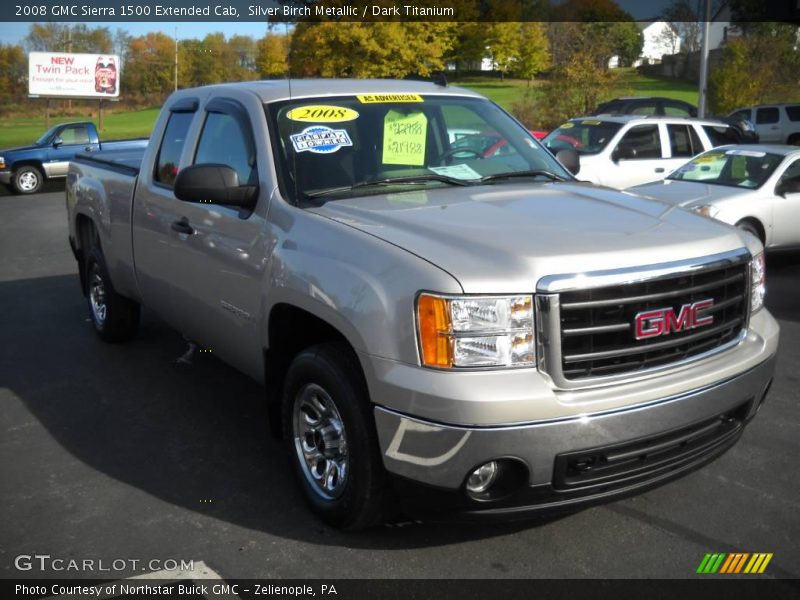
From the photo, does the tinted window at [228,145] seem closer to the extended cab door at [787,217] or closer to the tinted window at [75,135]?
the extended cab door at [787,217]

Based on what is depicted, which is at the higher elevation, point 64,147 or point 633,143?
point 633,143

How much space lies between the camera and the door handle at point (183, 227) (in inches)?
189

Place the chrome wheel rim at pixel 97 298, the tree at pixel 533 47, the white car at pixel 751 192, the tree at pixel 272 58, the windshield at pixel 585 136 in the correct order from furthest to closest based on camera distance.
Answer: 1. the tree at pixel 533 47
2. the windshield at pixel 585 136
3. the white car at pixel 751 192
4. the tree at pixel 272 58
5. the chrome wheel rim at pixel 97 298

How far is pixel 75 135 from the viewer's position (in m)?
22.2

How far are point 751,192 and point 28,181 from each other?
17.5m

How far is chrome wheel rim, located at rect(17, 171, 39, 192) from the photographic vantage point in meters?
21.0

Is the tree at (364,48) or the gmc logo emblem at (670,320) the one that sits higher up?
the tree at (364,48)

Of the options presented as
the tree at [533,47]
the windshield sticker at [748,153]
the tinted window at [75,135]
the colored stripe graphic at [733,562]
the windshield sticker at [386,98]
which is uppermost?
the tree at [533,47]

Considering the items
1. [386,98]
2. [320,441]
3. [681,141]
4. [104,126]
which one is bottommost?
[320,441]

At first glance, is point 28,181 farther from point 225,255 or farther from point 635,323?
point 635,323

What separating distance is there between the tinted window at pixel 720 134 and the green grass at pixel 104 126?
1142 inches

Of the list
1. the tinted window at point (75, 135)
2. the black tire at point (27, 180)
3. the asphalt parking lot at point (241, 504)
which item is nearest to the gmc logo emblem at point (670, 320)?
the asphalt parking lot at point (241, 504)

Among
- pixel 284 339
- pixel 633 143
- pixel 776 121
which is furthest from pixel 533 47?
pixel 284 339

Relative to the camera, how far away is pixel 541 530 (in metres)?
3.80
